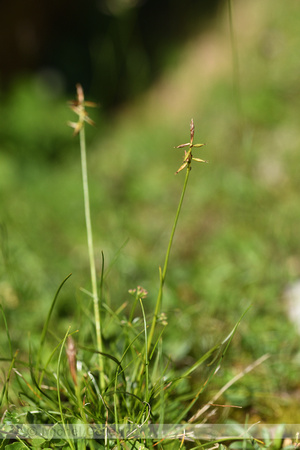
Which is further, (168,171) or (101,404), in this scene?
(168,171)

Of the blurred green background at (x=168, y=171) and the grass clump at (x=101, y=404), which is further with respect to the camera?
the blurred green background at (x=168, y=171)

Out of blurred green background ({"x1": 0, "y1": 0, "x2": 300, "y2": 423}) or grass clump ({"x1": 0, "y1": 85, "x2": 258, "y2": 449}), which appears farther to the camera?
blurred green background ({"x1": 0, "y1": 0, "x2": 300, "y2": 423})

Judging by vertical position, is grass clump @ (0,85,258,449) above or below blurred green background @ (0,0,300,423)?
below

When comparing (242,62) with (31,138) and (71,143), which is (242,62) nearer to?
(71,143)

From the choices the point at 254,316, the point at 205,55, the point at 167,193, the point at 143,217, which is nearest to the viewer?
the point at 254,316

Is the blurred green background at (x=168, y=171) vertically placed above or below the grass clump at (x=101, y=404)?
above

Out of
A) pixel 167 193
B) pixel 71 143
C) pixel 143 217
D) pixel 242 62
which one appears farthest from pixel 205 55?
pixel 143 217

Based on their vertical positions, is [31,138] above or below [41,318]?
above

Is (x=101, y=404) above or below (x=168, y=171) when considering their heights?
below
